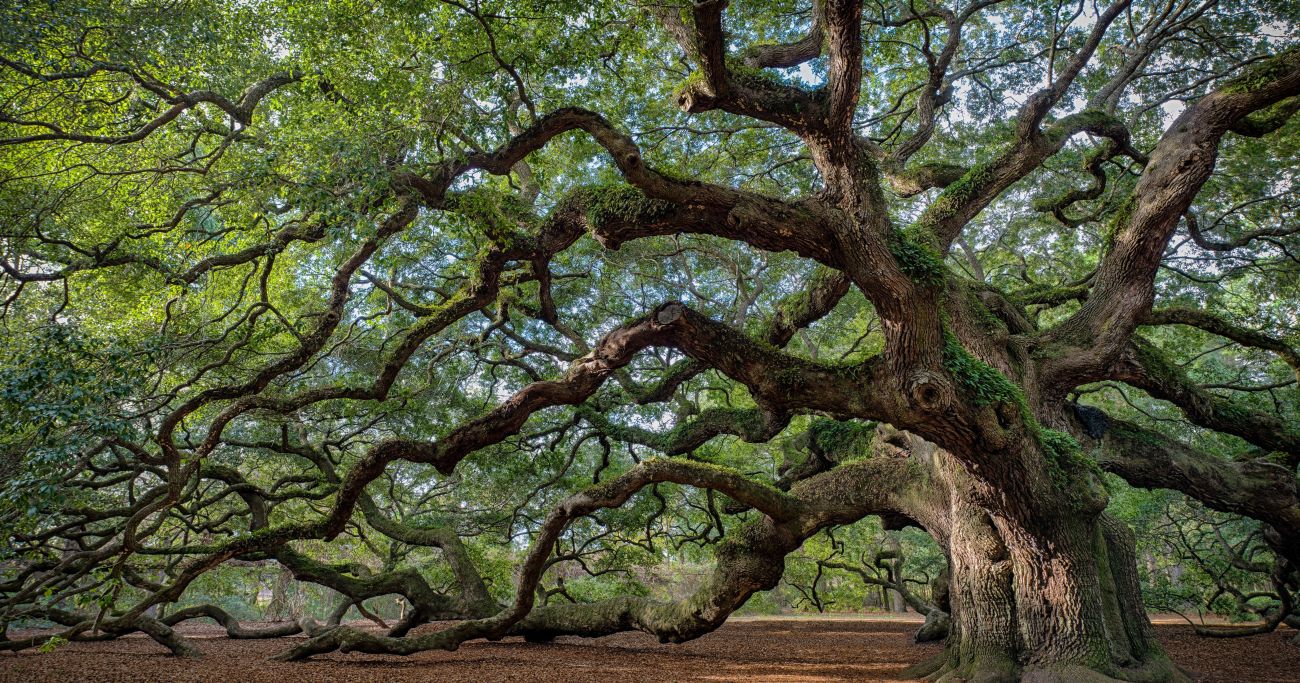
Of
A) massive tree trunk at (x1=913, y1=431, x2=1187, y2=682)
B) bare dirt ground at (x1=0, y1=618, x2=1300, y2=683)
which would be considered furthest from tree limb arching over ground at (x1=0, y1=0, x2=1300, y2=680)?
bare dirt ground at (x1=0, y1=618, x2=1300, y2=683)

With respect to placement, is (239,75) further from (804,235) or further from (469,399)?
(804,235)

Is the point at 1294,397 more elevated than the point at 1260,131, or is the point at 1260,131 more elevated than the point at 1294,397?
the point at 1260,131

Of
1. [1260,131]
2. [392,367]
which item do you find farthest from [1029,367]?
[392,367]

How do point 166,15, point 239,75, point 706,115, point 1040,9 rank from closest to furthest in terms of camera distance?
1. point 166,15
2. point 239,75
3. point 1040,9
4. point 706,115

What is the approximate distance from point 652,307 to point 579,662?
3.44m

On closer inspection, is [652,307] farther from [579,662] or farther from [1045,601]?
[1045,601]

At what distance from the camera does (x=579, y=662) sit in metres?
6.27

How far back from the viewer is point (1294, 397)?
8820 millimetres

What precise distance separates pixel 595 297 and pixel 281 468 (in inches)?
269

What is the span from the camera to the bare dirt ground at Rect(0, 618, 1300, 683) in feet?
17.6

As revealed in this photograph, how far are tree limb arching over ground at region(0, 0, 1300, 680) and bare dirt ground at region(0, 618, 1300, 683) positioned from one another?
1.32 feet

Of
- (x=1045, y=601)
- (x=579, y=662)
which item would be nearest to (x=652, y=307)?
(x=579, y=662)

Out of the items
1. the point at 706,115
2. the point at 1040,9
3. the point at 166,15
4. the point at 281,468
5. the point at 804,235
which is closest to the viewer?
the point at 804,235

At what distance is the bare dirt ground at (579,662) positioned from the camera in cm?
536
